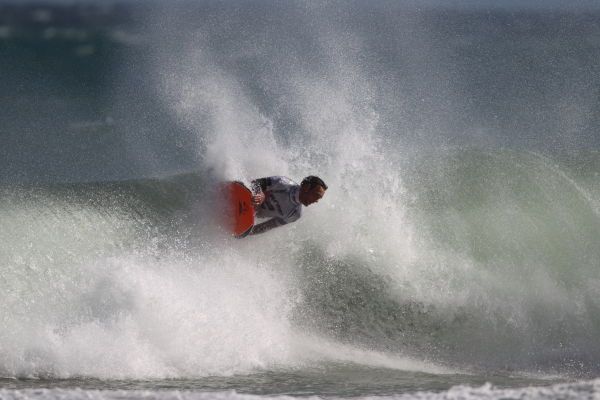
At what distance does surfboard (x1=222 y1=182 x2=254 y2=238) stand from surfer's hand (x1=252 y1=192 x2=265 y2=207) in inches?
3.3

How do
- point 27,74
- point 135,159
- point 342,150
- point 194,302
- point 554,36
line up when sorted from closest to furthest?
point 194,302, point 342,150, point 135,159, point 27,74, point 554,36

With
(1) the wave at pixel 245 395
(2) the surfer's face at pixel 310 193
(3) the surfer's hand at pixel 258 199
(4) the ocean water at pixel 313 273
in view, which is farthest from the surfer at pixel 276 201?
(1) the wave at pixel 245 395

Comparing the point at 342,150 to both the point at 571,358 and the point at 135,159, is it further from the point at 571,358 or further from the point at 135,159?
the point at 135,159

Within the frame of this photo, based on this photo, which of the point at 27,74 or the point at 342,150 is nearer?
the point at 342,150

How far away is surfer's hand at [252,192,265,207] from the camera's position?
332 inches

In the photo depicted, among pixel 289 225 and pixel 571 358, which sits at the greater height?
pixel 289 225

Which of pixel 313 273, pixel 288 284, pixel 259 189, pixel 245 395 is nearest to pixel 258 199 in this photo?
pixel 259 189

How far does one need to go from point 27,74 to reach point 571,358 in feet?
110

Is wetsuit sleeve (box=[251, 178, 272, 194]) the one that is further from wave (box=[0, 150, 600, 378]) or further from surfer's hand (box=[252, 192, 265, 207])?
wave (box=[0, 150, 600, 378])

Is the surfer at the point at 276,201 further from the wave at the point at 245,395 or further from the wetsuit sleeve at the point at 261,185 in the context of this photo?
the wave at the point at 245,395

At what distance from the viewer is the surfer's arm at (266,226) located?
28.2ft

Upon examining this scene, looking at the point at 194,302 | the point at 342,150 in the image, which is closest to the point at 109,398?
the point at 194,302

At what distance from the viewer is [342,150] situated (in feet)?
35.8

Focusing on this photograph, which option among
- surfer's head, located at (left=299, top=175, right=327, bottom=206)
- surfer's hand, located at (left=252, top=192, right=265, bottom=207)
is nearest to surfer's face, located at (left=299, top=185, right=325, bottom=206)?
surfer's head, located at (left=299, top=175, right=327, bottom=206)
